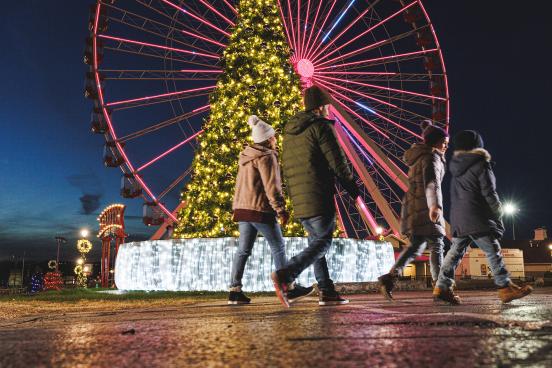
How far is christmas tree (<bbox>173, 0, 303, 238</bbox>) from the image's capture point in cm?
1035

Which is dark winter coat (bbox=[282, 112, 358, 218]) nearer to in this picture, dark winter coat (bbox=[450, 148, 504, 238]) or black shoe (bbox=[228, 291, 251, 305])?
dark winter coat (bbox=[450, 148, 504, 238])

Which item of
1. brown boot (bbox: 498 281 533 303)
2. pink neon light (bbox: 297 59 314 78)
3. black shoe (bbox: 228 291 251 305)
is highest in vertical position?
pink neon light (bbox: 297 59 314 78)

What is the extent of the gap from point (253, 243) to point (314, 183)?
4.25ft

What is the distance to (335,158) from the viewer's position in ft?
13.7

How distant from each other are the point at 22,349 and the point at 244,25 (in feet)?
34.2

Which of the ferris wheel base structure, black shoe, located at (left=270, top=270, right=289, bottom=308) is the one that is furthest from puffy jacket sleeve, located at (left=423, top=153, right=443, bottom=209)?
the ferris wheel base structure

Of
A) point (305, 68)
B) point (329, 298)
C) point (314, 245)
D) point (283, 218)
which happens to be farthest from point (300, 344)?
point (305, 68)

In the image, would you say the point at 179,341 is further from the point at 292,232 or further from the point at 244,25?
the point at 244,25

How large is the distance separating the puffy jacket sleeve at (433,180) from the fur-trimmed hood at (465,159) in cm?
22

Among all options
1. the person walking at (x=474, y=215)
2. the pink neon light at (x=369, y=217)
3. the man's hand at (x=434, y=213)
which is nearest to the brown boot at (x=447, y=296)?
the person walking at (x=474, y=215)

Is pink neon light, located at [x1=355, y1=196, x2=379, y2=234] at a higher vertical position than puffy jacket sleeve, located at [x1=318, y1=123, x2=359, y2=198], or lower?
higher

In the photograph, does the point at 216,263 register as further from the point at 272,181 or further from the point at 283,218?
the point at 283,218

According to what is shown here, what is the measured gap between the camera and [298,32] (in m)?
17.5

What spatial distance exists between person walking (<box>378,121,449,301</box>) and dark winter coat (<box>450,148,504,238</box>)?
20cm
